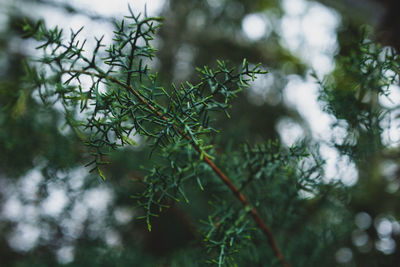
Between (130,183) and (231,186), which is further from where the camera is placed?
(130,183)

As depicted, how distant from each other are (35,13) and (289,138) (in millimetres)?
1978

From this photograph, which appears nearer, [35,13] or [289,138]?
[289,138]

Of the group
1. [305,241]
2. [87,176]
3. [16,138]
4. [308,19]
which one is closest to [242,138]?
[305,241]

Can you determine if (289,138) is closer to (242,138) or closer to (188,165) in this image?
(242,138)

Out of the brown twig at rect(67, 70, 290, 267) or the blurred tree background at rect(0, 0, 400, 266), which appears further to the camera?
the blurred tree background at rect(0, 0, 400, 266)

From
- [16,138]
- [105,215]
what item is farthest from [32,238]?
[16,138]

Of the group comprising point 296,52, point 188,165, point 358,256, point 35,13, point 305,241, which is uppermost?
point 35,13

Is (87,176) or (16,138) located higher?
(16,138)

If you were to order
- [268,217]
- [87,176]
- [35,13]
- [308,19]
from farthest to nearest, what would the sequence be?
[35,13] → [308,19] → [87,176] → [268,217]

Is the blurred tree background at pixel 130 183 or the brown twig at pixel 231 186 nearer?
the brown twig at pixel 231 186

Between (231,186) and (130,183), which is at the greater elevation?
(130,183)

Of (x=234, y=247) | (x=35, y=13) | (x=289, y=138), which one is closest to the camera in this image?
(x=234, y=247)

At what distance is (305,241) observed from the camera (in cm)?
64

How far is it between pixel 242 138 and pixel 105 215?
1.63 ft
